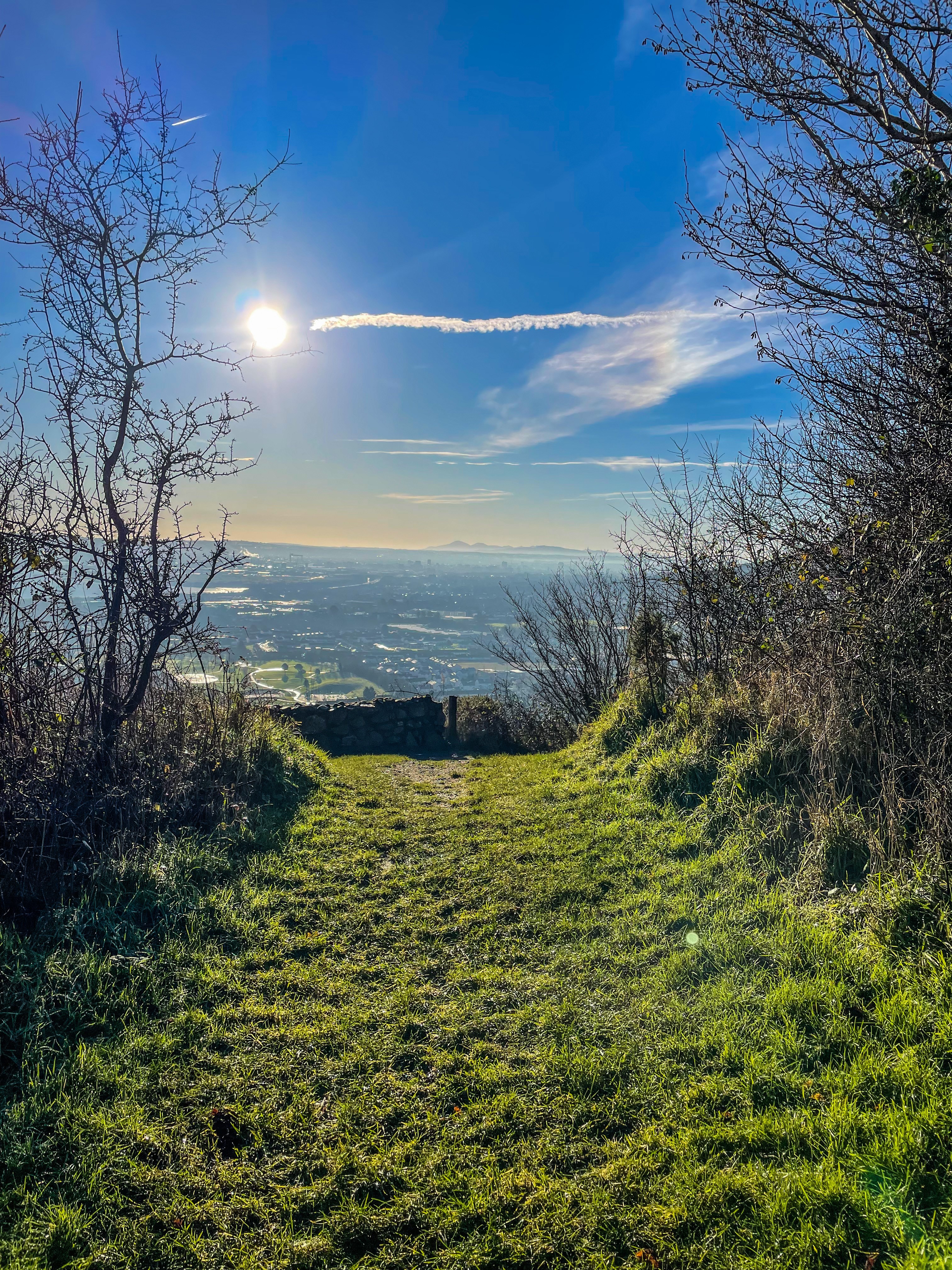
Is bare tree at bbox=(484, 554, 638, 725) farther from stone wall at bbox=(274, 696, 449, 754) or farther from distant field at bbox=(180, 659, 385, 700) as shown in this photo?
distant field at bbox=(180, 659, 385, 700)

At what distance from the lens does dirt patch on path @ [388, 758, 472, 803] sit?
8.48 m

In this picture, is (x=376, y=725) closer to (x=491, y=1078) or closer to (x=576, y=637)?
(x=576, y=637)

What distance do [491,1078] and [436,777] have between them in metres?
6.58

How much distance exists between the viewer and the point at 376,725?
1336 cm

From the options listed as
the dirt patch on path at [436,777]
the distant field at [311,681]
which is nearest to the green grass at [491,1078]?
the dirt patch on path at [436,777]

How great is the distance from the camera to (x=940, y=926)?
134 inches

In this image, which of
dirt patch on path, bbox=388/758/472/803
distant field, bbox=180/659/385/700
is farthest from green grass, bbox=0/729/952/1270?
distant field, bbox=180/659/385/700

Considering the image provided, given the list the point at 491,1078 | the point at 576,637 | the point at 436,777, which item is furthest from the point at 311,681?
the point at 491,1078

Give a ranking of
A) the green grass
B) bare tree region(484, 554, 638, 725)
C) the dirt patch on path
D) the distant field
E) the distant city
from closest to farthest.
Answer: the green grass
the dirt patch on path
the distant city
bare tree region(484, 554, 638, 725)
the distant field

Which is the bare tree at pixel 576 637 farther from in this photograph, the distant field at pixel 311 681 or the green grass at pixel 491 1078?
the green grass at pixel 491 1078

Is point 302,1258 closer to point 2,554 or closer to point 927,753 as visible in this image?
point 927,753

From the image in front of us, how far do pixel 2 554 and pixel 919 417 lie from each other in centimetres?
696

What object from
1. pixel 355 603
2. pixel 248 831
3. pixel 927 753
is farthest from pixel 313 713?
pixel 355 603

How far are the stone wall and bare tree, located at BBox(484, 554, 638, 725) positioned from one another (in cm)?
296
